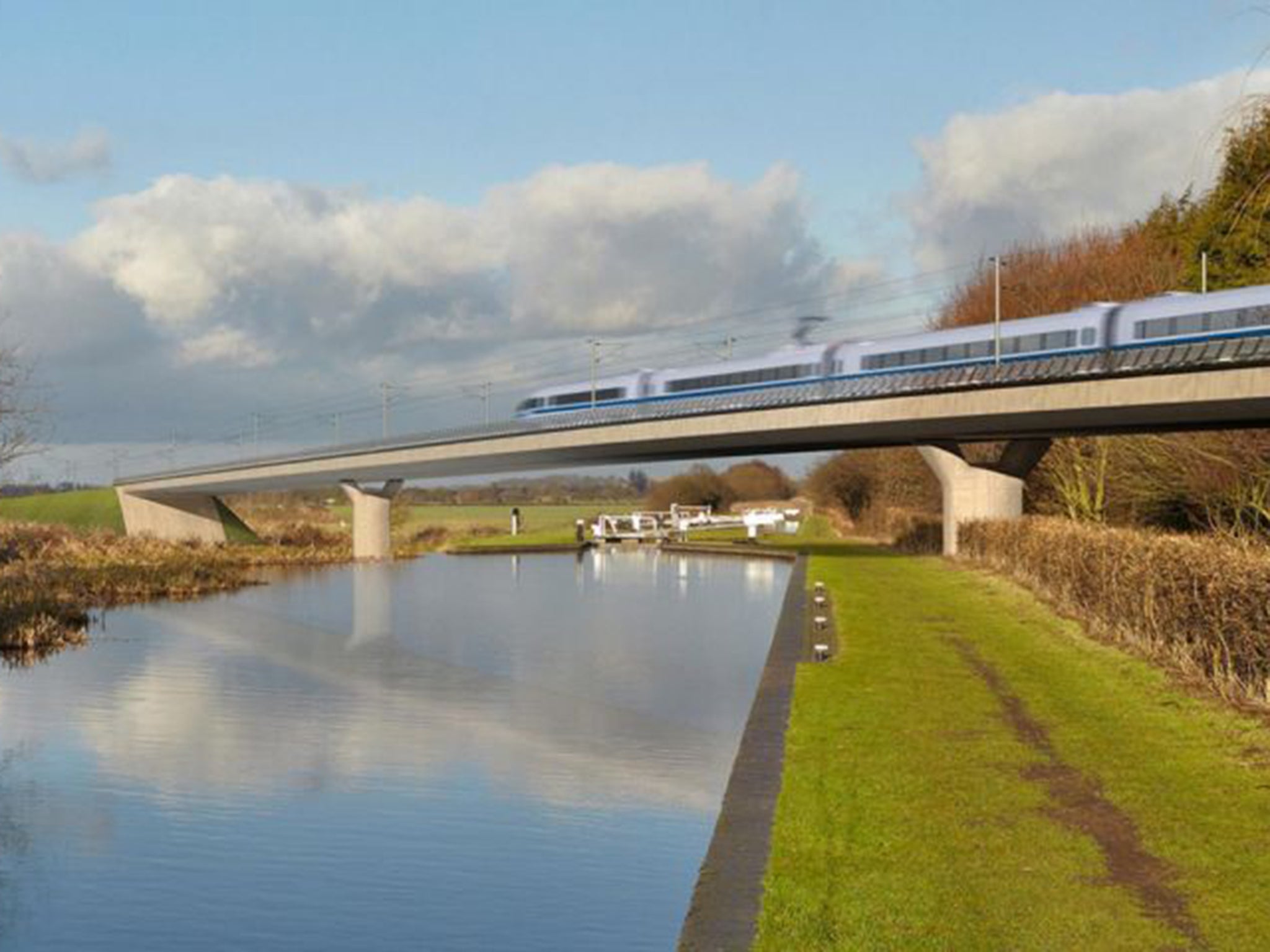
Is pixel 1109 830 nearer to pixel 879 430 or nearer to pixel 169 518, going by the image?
pixel 879 430

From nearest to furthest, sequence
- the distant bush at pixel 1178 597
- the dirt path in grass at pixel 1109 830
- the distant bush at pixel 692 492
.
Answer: the dirt path in grass at pixel 1109 830, the distant bush at pixel 1178 597, the distant bush at pixel 692 492

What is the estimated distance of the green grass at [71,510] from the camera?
10425cm

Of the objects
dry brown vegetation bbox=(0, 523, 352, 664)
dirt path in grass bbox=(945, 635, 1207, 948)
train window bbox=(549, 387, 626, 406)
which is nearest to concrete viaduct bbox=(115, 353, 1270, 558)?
train window bbox=(549, 387, 626, 406)

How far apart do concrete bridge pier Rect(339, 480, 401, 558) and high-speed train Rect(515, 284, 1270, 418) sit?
433 inches

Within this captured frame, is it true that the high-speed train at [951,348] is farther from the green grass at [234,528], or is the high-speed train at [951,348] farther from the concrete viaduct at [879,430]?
the green grass at [234,528]

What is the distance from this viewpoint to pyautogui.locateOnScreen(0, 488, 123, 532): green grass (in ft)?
342

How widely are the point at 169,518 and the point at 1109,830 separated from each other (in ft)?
326

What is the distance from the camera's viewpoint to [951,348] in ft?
191

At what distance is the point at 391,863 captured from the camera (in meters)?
13.5

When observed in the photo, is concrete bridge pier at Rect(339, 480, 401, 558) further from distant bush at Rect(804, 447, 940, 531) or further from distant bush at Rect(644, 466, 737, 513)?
distant bush at Rect(644, 466, 737, 513)

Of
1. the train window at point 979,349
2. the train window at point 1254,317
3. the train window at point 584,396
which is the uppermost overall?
the train window at point 584,396

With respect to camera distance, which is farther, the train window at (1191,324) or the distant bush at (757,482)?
the distant bush at (757,482)

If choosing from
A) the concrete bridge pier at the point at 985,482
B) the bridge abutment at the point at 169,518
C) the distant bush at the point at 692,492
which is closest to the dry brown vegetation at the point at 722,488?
the distant bush at the point at 692,492

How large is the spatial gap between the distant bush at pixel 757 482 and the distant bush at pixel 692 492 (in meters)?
4.94
